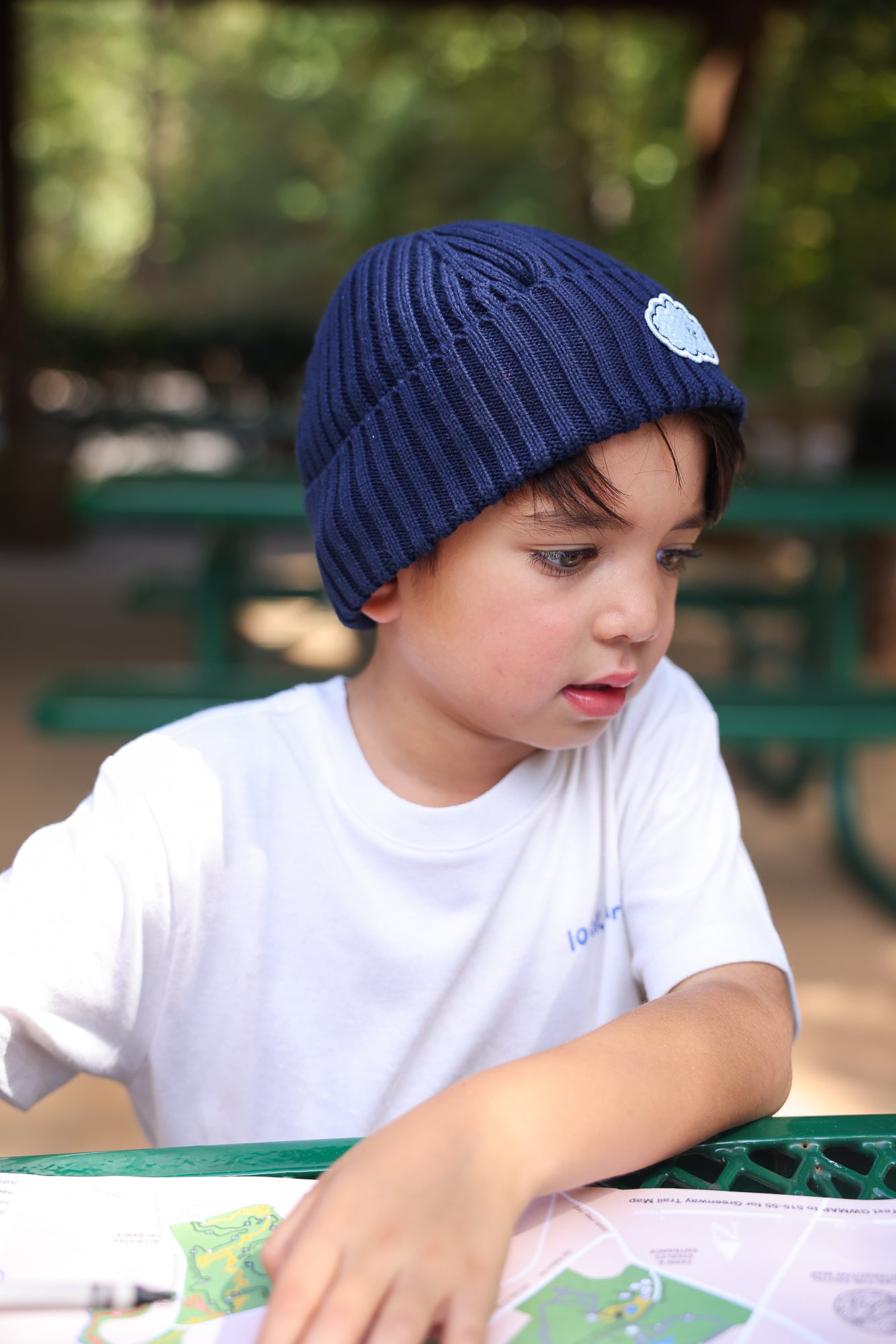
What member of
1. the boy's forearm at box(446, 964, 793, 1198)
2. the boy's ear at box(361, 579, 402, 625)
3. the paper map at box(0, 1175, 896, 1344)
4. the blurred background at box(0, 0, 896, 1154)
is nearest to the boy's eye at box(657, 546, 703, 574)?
the boy's ear at box(361, 579, 402, 625)

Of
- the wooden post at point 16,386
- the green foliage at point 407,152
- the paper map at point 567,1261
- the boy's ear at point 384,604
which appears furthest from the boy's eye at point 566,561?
the wooden post at point 16,386

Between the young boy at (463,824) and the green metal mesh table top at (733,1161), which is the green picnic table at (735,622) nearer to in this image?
the young boy at (463,824)

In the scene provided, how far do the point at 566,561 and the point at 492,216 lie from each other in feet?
67.8

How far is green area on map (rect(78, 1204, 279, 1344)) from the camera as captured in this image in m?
0.68

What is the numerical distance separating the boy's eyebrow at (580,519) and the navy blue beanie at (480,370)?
1.3 inches

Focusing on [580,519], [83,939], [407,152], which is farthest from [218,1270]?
[407,152]

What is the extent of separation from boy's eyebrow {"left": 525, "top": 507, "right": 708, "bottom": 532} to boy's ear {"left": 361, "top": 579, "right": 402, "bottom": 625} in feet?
0.58

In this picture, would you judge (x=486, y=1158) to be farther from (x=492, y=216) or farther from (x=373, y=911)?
(x=492, y=216)

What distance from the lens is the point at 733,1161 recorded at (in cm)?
87

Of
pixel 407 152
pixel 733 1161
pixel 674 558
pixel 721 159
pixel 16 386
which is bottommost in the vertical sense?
pixel 733 1161

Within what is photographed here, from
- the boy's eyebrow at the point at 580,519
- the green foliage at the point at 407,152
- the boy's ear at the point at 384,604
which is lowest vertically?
the boy's ear at the point at 384,604

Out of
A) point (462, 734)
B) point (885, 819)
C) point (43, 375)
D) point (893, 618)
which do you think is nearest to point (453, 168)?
point (43, 375)

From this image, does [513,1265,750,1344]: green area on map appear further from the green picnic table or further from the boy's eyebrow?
the green picnic table

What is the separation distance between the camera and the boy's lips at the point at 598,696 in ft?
3.36
